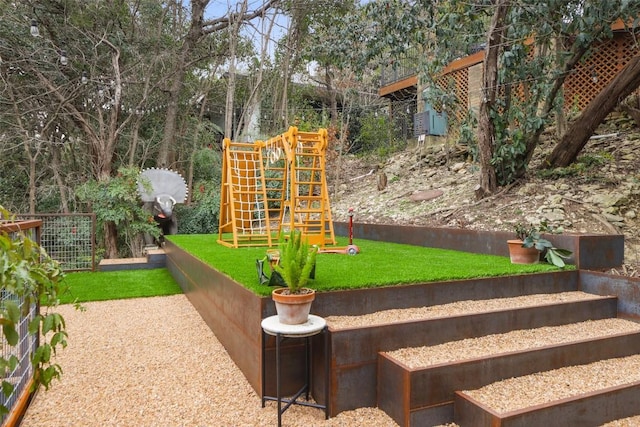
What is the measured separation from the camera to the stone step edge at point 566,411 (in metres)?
2.24

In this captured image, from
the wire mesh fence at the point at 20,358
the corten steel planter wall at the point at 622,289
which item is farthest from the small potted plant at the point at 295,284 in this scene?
the corten steel planter wall at the point at 622,289

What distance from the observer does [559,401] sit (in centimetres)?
238

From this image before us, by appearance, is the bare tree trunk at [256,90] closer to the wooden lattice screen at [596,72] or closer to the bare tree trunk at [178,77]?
the bare tree trunk at [178,77]

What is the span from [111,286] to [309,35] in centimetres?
853

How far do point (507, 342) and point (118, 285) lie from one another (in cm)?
570

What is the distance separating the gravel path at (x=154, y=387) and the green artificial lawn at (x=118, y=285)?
1381mm

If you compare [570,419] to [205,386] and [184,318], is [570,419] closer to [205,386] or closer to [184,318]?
[205,386]

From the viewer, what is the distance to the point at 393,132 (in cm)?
1378

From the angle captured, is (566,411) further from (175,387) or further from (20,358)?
(20,358)

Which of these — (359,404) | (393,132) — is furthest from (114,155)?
(359,404)

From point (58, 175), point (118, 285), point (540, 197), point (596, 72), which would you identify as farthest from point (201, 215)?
point (596, 72)

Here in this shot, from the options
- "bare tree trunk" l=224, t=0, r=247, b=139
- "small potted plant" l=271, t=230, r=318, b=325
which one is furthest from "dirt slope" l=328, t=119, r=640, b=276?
"small potted plant" l=271, t=230, r=318, b=325

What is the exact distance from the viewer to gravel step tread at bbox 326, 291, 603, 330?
303cm

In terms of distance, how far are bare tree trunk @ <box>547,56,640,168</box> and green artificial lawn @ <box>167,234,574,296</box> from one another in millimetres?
2750
